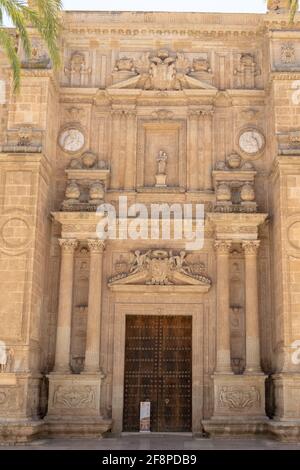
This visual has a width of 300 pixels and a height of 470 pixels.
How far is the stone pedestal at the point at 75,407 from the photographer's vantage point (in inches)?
569

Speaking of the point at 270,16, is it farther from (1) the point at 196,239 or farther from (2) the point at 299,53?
(1) the point at 196,239

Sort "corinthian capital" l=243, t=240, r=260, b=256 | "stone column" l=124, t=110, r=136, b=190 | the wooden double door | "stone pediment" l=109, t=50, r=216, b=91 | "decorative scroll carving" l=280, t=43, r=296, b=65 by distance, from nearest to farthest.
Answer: the wooden double door → "corinthian capital" l=243, t=240, r=260, b=256 → "decorative scroll carving" l=280, t=43, r=296, b=65 → "stone column" l=124, t=110, r=136, b=190 → "stone pediment" l=109, t=50, r=216, b=91

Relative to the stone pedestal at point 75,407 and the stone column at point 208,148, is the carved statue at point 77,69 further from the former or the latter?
the stone pedestal at point 75,407

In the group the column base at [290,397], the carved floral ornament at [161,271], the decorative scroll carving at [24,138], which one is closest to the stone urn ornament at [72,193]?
the decorative scroll carving at [24,138]

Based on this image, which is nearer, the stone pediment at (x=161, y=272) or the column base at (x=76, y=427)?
the column base at (x=76, y=427)

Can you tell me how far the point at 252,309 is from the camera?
1523 cm

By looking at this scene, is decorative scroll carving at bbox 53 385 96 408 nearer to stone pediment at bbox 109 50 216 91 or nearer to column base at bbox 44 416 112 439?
column base at bbox 44 416 112 439

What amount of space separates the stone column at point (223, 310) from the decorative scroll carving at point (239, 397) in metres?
0.47

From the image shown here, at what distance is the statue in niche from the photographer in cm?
1645

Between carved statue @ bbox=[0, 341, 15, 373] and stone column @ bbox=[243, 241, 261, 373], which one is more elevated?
stone column @ bbox=[243, 241, 261, 373]

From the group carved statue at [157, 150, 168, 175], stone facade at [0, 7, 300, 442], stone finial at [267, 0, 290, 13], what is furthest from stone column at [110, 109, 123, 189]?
stone finial at [267, 0, 290, 13]

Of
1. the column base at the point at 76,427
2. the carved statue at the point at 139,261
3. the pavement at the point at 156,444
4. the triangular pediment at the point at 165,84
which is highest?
the triangular pediment at the point at 165,84

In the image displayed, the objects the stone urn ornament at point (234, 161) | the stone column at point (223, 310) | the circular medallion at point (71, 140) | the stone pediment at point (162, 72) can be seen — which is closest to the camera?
the stone column at point (223, 310)

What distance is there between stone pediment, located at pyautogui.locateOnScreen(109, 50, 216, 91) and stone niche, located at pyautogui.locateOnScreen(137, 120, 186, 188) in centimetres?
103
